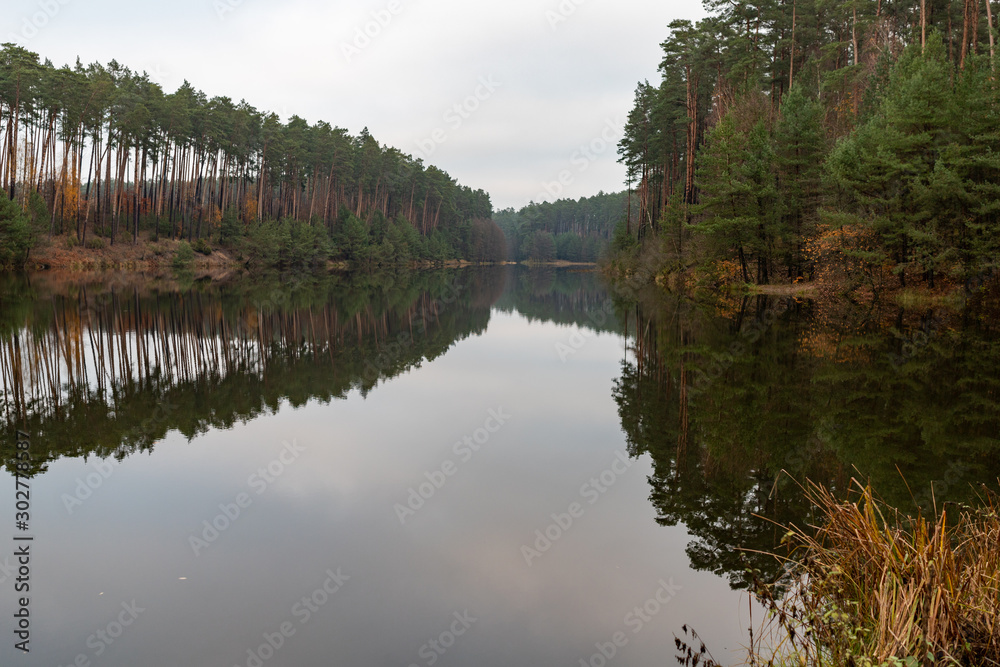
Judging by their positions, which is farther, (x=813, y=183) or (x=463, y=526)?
(x=813, y=183)

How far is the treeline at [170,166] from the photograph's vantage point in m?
46.2

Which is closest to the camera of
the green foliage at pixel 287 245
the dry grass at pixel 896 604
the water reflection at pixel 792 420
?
the dry grass at pixel 896 604

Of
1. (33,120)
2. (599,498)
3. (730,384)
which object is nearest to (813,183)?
(730,384)

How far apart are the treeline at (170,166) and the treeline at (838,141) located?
133ft

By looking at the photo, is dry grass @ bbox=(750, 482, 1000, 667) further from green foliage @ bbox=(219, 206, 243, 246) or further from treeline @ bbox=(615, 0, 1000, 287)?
green foliage @ bbox=(219, 206, 243, 246)

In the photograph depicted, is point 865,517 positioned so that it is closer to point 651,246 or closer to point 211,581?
point 211,581

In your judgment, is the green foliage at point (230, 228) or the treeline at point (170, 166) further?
the green foliage at point (230, 228)

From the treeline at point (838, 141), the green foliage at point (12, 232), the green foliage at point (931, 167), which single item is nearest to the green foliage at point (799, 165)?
the treeline at point (838, 141)

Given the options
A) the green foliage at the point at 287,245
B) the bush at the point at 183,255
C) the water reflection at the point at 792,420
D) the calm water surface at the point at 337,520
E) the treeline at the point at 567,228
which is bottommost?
the calm water surface at the point at 337,520

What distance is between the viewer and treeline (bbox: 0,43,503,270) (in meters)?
46.2

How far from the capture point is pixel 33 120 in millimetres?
49625

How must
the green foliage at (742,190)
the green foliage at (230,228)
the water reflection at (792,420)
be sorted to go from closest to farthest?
the water reflection at (792,420), the green foliage at (742,190), the green foliage at (230,228)

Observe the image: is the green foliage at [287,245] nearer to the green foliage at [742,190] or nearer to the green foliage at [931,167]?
the green foliage at [742,190]

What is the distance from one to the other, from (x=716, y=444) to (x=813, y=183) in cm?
2614
